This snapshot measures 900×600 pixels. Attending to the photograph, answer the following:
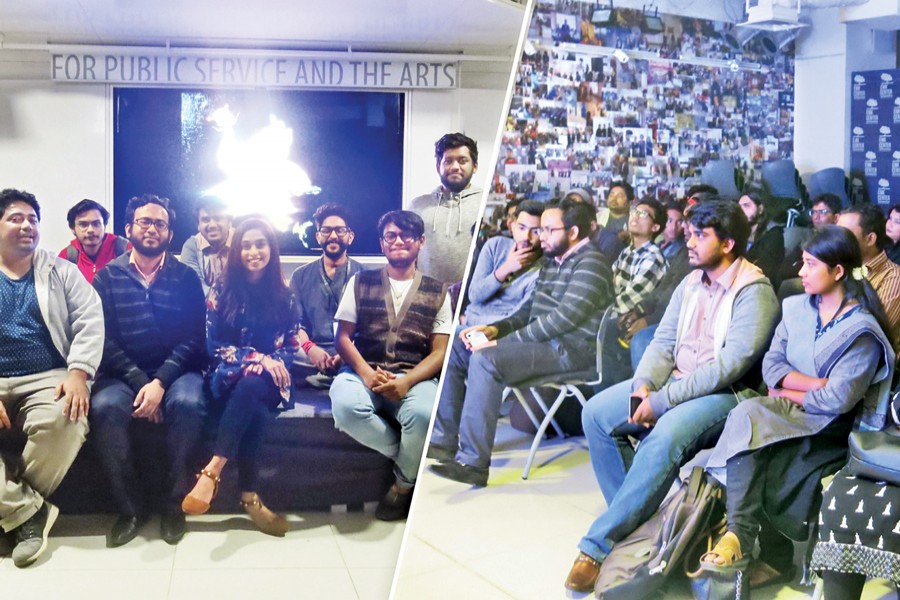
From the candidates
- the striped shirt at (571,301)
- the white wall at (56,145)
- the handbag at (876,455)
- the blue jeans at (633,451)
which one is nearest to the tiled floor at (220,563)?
the blue jeans at (633,451)

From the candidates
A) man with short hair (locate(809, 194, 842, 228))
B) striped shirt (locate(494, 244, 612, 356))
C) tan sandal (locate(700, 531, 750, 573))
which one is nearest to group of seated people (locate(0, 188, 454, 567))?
striped shirt (locate(494, 244, 612, 356))

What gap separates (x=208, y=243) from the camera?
3119 millimetres

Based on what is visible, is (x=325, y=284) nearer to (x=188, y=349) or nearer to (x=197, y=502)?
(x=188, y=349)

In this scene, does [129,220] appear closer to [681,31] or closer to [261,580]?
[261,580]

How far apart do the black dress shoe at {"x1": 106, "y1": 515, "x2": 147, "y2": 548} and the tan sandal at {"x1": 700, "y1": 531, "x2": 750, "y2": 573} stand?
1.72 metres

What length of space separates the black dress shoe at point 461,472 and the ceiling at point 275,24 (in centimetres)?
130

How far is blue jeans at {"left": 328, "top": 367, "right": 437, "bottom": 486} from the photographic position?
329cm

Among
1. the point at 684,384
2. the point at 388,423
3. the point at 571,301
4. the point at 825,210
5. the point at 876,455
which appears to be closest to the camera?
the point at 876,455

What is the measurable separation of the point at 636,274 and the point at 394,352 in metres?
0.83

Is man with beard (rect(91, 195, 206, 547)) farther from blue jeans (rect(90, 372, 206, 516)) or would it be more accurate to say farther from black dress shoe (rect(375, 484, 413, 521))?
black dress shoe (rect(375, 484, 413, 521))

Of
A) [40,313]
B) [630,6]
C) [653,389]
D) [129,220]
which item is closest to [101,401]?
[40,313]

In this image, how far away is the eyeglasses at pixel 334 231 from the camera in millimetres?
3219

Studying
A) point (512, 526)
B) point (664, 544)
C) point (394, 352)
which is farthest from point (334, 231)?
point (664, 544)

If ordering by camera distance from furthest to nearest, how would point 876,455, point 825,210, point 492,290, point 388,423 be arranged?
point 388,423, point 492,290, point 825,210, point 876,455
